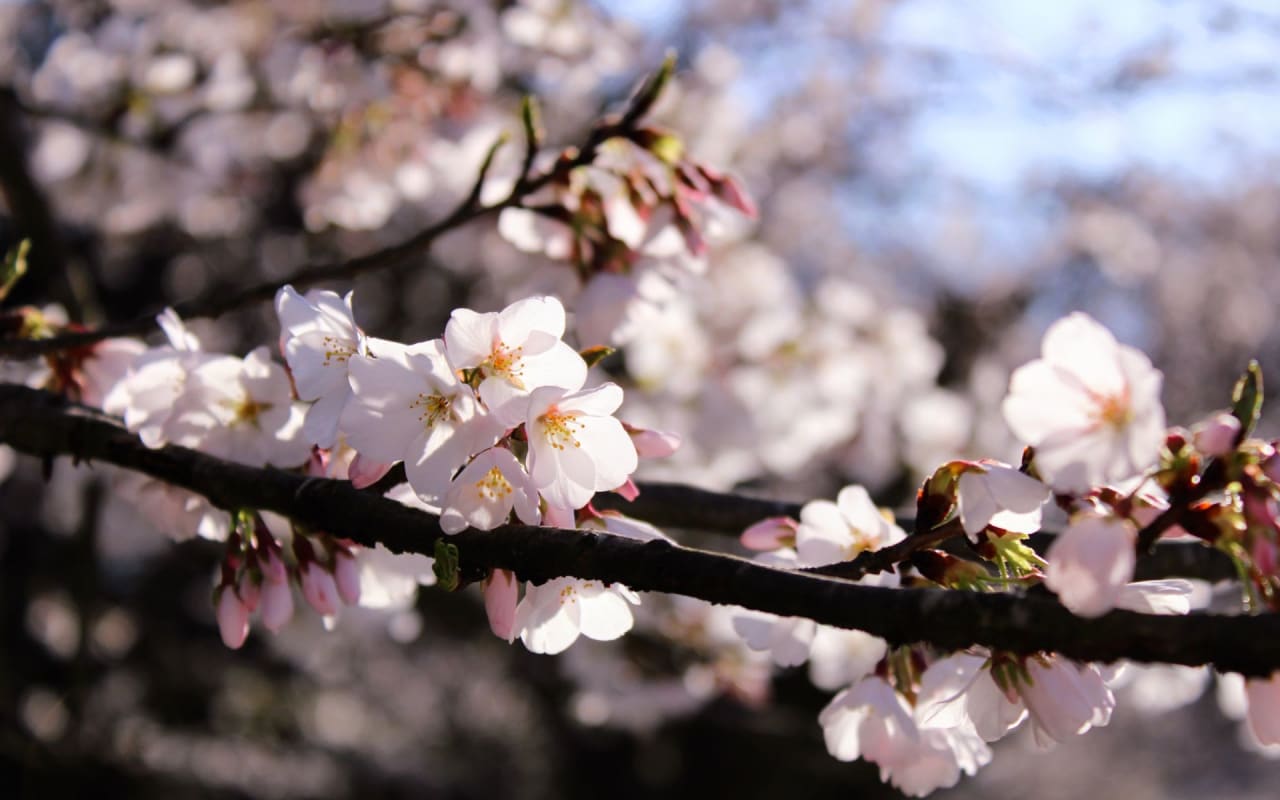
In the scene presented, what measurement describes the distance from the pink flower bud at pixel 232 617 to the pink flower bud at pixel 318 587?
97 mm

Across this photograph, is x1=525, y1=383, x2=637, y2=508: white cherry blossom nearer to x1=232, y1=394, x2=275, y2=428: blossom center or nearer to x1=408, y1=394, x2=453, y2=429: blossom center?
x1=408, y1=394, x2=453, y2=429: blossom center

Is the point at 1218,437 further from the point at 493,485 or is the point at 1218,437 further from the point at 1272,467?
the point at 493,485

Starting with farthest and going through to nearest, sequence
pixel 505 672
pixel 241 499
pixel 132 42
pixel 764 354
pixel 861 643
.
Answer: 1. pixel 505 672
2. pixel 132 42
3. pixel 764 354
4. pixel 861 643
5. pixel 241 499

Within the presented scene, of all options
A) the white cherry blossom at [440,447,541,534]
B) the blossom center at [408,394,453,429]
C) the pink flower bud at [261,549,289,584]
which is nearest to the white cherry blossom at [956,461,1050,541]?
the white cherry blossom at [440,447,541,534]

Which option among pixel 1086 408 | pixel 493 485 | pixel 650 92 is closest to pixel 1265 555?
pixel 1086 408

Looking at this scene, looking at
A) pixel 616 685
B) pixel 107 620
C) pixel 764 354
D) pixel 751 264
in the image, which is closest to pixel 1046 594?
pixel 616 685

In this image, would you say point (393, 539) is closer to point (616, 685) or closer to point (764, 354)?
point (616, 685)

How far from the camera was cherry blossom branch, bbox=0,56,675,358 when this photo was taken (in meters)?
1.72

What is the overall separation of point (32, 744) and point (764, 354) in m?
3.13

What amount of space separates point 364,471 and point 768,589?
53 centimetres

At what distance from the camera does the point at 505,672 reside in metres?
8.26

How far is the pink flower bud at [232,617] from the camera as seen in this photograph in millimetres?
1576

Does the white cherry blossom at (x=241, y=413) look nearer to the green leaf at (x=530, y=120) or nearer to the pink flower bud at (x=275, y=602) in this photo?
the pink flower bud at (x=275, y=602)

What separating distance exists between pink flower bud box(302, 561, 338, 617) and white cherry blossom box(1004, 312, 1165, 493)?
1.00m
